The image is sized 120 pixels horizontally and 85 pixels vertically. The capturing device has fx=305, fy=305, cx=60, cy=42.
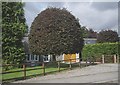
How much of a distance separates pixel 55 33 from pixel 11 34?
7155 millimetres

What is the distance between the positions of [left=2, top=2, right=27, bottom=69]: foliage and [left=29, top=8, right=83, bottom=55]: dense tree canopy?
3896 mm

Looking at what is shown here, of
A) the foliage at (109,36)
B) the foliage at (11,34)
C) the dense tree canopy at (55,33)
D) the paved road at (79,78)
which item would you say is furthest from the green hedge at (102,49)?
the paved road at (79,78)

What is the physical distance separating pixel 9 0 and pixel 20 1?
194 centimetres

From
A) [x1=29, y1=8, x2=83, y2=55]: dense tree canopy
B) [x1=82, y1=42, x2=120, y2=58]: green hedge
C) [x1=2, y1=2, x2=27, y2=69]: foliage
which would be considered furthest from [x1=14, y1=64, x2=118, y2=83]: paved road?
[x1=82, y1=42, x2=120, y2=58]: green hedge

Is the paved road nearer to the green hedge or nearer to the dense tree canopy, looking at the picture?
the dense tree canopy

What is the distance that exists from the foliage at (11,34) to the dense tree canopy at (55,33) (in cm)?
390

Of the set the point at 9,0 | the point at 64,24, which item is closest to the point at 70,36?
the point at 64,24

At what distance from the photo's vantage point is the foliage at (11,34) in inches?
1382

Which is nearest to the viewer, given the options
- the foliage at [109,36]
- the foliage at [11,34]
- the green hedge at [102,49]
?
the foliage at [11,34]

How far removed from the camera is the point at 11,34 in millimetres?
35438

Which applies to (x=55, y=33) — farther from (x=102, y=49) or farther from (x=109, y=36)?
(x=109, y=36)

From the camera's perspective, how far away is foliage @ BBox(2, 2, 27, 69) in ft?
115

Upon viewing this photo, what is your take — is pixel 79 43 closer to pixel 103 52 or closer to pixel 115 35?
pixel 103 52

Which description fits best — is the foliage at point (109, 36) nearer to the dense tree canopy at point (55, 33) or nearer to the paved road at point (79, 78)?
the dense tree canopy at point (55, 33)
